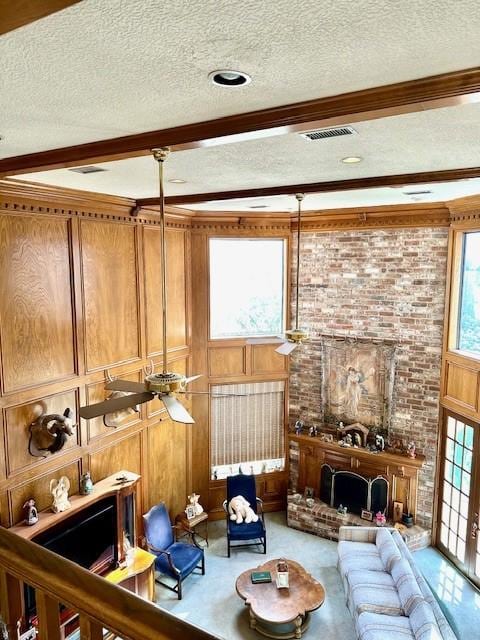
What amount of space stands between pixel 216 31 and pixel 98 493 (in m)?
4.79

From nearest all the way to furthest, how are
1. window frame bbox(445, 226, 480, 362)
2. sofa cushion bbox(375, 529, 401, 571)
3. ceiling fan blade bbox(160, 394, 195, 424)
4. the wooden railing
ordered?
1. the wooden railing
2. ceiling fan blade bbox(160, 394, 195, 424)
3. sofa cushion bbox(375, 529, 401, 571)
4. window frame bbox(445, 226, 480, 362)

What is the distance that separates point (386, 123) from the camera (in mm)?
2539

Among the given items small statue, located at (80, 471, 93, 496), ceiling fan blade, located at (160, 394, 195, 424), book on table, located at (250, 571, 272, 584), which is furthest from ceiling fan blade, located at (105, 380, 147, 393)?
book on table, located at (250, 571, 272, 584)

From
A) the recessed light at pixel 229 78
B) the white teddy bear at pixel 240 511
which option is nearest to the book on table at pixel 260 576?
the white teddy bear at pixel 240 511

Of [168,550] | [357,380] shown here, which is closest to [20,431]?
[168,550]

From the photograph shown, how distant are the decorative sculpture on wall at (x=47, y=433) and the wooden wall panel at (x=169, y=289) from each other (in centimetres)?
181

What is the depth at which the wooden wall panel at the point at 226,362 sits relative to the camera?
7.16 m

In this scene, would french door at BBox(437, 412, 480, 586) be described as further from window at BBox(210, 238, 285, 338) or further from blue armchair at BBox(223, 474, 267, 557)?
window at BBox(210, 238, 285, 338)

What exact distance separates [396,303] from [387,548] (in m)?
3.24

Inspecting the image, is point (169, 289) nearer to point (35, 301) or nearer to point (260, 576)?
point (35, 301)

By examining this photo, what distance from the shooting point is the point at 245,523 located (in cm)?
666

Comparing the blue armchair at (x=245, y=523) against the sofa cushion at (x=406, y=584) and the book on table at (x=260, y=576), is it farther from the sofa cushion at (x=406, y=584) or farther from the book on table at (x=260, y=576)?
the sofa cushion at (x=406, y=584)

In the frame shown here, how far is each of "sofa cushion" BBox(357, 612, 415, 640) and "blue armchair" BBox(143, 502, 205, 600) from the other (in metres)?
2.15

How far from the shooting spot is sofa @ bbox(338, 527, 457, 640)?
4.37m
